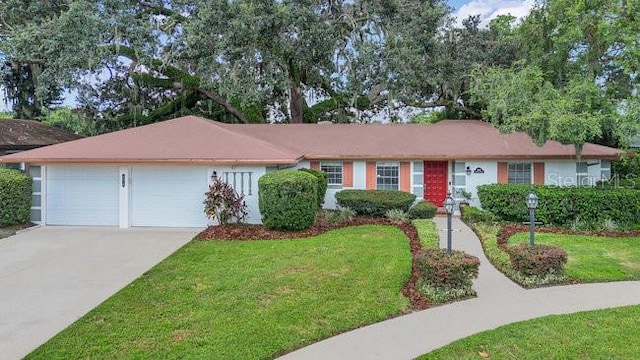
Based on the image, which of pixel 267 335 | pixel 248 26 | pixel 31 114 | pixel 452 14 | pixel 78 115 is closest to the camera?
pixel 267 335

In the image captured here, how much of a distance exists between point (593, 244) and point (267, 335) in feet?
29.1

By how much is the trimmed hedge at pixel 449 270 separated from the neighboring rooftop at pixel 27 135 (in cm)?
1804

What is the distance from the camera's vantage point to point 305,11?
54.1ft

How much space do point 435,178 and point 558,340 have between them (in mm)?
11650

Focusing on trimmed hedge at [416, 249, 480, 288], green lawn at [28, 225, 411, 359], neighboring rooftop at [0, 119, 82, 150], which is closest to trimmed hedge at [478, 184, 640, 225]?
green lawn at [28, 225, 411, 359]

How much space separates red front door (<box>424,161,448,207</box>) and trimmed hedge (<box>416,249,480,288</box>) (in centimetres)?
974

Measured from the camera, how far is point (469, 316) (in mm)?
5969

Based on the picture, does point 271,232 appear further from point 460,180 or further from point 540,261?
point 460,180

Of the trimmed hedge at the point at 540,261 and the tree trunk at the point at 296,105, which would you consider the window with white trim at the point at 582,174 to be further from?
the tree trunk at the point at 296,105

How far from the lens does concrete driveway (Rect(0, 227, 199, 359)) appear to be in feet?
18.5

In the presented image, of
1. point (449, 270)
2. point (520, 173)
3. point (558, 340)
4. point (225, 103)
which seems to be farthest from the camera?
point (225, 103)

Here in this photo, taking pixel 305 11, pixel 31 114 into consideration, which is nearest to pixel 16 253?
pixel 305 11

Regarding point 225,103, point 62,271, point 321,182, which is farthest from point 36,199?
point 225,103

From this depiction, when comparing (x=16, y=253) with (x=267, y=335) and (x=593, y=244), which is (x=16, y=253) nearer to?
(x=267, y=335)
